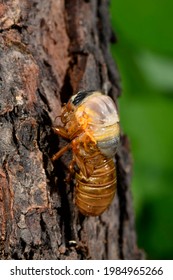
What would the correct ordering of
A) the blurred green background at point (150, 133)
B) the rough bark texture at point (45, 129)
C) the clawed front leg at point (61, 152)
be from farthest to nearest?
the blurred green background at point (150, 133) < the clawed front leg at point (61, 152) < the rough bark texture at point (45, 129)

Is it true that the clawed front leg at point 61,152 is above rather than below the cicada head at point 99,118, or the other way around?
below

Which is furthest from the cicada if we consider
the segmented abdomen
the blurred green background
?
the blurred green background

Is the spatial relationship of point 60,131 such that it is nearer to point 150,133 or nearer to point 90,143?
point 90,143

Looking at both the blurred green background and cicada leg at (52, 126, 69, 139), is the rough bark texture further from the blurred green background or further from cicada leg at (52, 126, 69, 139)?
the blurred green background

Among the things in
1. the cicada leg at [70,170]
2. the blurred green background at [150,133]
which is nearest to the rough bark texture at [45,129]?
the cicada leg at [70,170]

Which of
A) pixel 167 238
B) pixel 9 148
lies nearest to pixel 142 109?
pixel 167 238

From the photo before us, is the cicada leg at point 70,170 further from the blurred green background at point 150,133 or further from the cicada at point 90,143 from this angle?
the blurred green background at point 150,133

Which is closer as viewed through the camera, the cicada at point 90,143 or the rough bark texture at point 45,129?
the rough bark texture at point 45,129
